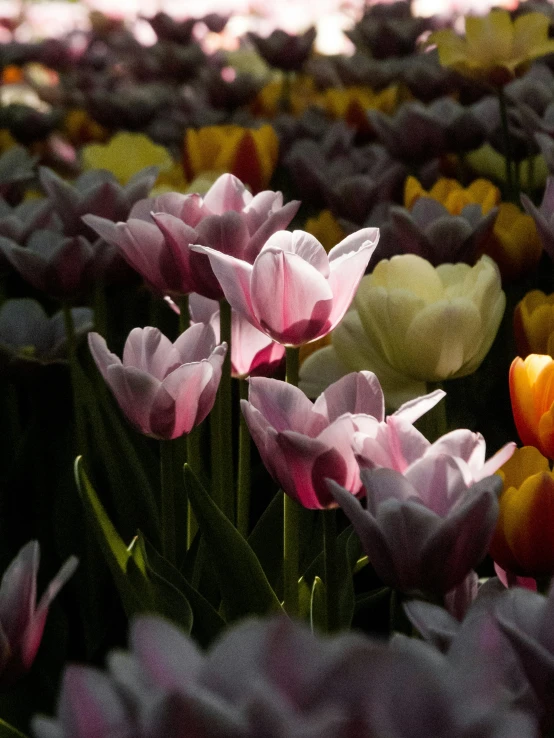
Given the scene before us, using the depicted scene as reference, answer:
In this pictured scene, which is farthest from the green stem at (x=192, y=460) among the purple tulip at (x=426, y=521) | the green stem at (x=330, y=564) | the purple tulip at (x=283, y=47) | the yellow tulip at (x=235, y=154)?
the purple tulip at (x=283, y=47)

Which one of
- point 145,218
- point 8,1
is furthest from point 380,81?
point 8,1

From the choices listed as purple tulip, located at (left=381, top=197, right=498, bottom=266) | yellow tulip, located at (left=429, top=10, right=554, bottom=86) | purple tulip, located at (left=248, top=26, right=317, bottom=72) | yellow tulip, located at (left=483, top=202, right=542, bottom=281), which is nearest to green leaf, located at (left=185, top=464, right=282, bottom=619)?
purple tulip, located at (left=381, top=197, right=498, bottom=266)

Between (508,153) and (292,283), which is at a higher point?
(292,283)

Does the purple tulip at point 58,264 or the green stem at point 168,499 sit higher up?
the purple tulip at point 58,264

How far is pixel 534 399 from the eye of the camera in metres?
0.67

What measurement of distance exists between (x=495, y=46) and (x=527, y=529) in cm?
109

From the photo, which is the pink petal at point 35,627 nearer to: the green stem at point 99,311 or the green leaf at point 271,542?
the green leaf at point 271,542

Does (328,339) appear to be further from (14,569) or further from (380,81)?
(380,81)

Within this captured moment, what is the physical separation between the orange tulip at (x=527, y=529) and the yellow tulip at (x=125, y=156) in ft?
3.69

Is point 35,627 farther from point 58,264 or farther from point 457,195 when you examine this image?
Result: point 457,195

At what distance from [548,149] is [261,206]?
0.37 m

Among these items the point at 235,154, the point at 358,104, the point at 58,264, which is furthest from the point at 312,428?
the point at 358,104

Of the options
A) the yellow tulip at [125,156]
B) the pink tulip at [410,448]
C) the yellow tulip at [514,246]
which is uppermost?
the pink tulip at [410,448]

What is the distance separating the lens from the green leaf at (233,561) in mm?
677
